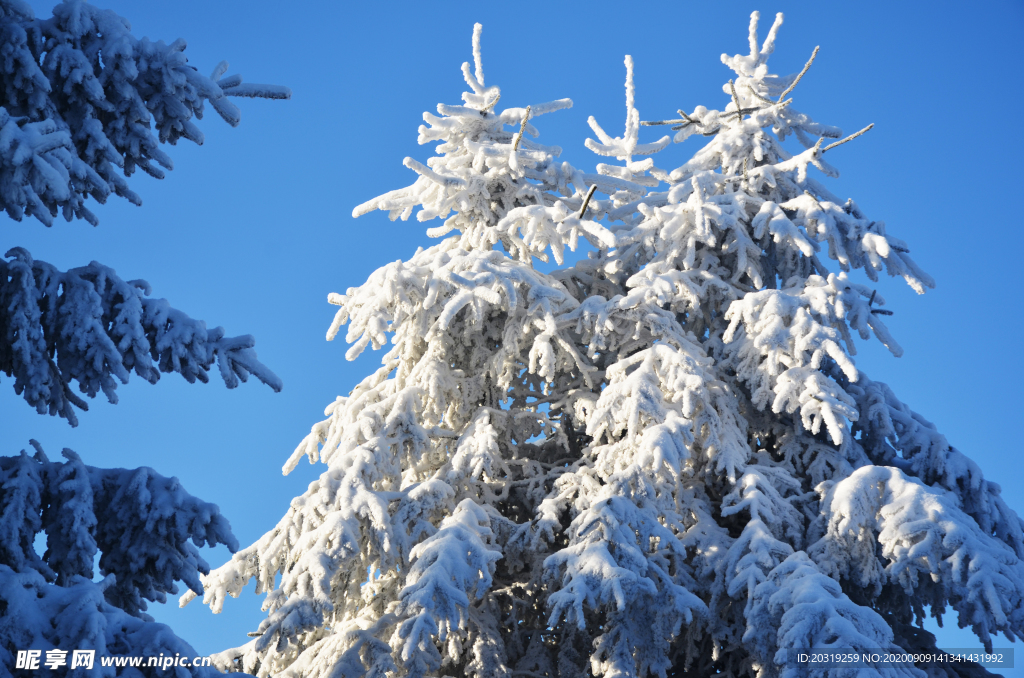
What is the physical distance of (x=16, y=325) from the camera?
→ 524 centimetres

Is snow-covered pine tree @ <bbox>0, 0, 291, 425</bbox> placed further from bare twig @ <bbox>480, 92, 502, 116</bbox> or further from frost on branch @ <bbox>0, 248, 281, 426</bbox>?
bare twig @ <bbox>480, 92, 502, 116</bbox>

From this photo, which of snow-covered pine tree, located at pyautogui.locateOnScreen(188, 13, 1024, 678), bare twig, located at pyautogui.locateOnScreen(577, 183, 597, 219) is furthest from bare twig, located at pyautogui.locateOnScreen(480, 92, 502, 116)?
bare twig, located at pyautogui.locateOnScreen(577, 183, 597, 219)

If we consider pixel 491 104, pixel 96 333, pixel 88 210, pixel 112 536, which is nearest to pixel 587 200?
pixel 491 104

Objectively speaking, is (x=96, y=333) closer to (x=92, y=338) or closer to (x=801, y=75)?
(x=92, y=338)

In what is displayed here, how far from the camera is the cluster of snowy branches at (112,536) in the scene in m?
4.57

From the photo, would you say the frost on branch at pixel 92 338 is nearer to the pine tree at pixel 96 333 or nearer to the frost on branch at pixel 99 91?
the pine tree at pixel 96 333

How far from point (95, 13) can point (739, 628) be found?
707cm

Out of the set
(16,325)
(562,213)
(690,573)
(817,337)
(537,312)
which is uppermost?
(562,213)

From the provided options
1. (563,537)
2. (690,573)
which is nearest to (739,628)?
(690,573)

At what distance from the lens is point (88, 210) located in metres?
5.54

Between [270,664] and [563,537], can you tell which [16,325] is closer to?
[270,664]

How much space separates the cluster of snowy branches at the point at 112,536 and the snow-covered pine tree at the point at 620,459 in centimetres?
224

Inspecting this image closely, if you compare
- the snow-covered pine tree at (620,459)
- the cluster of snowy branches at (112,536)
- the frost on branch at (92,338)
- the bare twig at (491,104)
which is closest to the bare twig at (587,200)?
the snow-covered pine tree at (620,459)

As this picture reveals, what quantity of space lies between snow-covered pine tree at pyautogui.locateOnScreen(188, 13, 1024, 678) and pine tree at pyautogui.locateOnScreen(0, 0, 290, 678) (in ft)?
7.98
